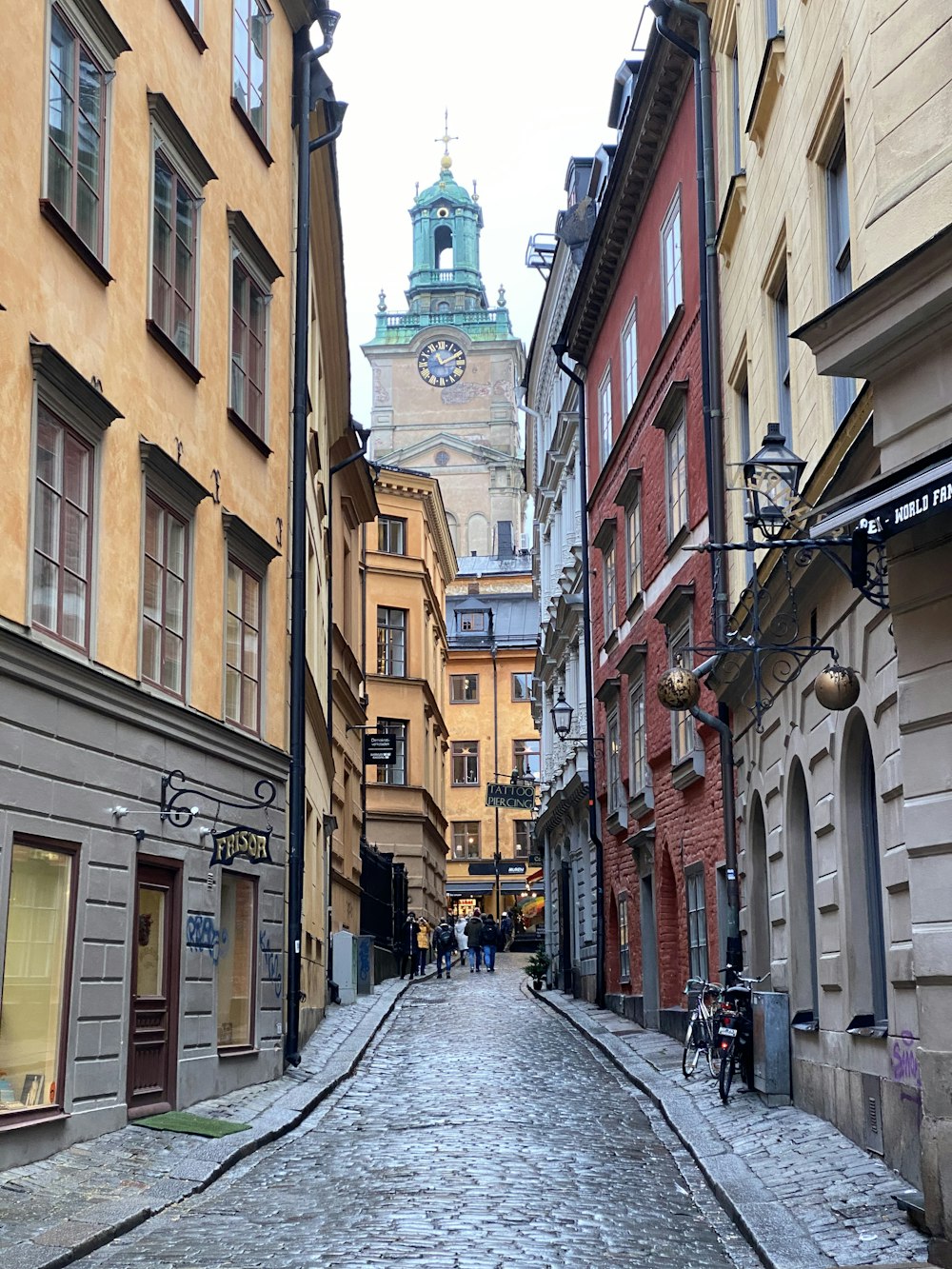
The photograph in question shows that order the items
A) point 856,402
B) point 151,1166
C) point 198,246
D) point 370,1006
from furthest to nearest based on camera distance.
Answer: point 370,1006 → point 198,246 → point 151,1166 → point 856,402

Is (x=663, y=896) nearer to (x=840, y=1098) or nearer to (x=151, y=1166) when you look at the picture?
(x=840, y=1098)

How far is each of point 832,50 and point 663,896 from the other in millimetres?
13590

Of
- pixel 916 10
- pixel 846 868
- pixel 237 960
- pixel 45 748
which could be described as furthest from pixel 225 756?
pixel 916 10

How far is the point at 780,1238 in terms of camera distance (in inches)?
368

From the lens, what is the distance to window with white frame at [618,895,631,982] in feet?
90.2

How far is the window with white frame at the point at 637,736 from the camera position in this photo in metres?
25.6

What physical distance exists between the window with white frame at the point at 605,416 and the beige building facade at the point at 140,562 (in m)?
10.5

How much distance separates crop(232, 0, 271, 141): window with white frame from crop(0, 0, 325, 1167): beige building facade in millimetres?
44

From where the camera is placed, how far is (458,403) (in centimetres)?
11375

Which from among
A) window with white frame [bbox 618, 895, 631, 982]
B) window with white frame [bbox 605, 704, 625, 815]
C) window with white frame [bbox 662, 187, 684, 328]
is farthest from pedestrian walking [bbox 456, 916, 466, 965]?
window with white frame [bbox 662, 187, 684, 328]

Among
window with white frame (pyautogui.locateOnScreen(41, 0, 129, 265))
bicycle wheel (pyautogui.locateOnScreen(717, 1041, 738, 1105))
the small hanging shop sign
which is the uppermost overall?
window with white frame (pyautogui.locateOnScreen(41, 0, 129, 265))

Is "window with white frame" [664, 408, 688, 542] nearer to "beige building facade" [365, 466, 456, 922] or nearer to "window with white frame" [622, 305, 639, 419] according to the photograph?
"window with white frame" [622, 305, 639, 419]

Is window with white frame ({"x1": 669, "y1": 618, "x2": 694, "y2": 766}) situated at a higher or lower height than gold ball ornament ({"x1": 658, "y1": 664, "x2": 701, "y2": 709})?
higher

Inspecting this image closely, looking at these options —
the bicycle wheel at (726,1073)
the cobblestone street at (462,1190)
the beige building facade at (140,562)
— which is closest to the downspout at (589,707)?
the cobblestone street at (462,1190)
